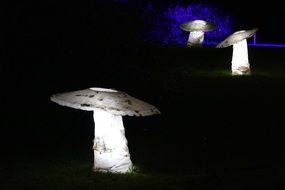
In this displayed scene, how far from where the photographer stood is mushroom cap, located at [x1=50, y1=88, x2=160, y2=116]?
9.32 meters

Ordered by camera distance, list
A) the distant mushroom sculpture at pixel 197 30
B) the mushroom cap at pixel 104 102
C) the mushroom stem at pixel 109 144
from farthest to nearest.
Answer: the distant mushroom sculpture at pixel 197 30 < the mushroom stem at pixel 109 144 < the mushroom cap at pixel 104 102

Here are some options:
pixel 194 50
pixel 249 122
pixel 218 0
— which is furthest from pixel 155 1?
pixel 249 122

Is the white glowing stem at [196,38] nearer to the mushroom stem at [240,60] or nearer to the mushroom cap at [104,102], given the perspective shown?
the mushroom stem at [240,60]

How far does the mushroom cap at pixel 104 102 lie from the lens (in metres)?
9.32

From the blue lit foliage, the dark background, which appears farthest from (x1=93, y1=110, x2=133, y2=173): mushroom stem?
the blue lit foliage

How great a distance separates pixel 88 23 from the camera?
20078 millimetres

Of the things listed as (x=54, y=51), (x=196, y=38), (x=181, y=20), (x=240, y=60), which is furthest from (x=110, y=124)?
(x=181, y=20)

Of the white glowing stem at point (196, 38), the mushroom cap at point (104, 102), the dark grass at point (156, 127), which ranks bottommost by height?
the dark grass at point (156, 127)

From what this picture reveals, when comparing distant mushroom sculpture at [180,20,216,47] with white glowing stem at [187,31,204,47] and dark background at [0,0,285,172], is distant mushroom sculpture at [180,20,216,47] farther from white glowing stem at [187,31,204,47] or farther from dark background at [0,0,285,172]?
dark background at [0,0,285,172]

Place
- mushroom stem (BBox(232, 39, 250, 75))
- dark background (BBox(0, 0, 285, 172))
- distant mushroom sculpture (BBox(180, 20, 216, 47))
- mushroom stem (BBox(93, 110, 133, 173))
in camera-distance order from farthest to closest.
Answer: distant mushroom sculpture (BBox(180, 20, 216, 47)) → mushroom stem (BBox(232, 39, 250, 75)) → dark background (BBox(0, 0, 285, 172)) → mushroom stem (BBox(93, 110, 133, 173))

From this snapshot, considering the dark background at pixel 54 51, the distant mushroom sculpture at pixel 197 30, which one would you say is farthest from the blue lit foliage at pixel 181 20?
the dark background at pixel 54 51

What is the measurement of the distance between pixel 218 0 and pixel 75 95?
3149cm

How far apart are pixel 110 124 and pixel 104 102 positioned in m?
0.61

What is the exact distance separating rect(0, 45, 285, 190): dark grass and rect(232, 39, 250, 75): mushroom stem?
1.26 feet
